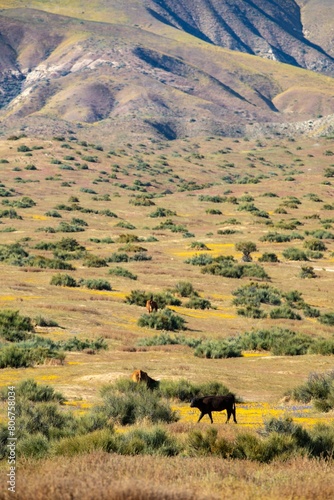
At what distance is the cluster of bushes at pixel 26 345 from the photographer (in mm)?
18297

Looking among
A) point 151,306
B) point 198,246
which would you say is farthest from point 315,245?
point 151,306

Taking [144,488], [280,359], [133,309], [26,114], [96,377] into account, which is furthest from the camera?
[26,114]

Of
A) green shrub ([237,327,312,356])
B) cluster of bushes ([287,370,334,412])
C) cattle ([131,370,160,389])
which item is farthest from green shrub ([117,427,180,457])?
green shrub ([237,327,312,356])

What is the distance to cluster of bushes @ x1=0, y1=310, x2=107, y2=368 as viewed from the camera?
18297 mm

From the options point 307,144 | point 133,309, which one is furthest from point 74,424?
point 307,144

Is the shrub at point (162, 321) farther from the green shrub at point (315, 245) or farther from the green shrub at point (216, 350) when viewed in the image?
the green shrub at point (315, 245)

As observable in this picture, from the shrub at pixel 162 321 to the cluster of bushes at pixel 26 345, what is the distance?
13.1 ft

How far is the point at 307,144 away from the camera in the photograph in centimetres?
13088

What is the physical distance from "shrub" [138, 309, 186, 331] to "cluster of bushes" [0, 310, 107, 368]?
13.1ft

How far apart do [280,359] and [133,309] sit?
27.4 feet

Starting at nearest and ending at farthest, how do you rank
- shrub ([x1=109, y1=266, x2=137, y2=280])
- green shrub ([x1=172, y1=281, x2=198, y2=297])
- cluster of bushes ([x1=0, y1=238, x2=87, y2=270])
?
green shrub ([x1=172, y1=281, x2=198, y2=297])
shrub ([x1=109, y1=266, x2=137, y2=280])
cluster of bushes ([x1=0, y1=238, x2=87, y2=270])

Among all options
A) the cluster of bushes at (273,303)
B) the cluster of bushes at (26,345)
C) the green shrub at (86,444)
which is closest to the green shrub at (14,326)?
the cluster of bushes at (26,345)

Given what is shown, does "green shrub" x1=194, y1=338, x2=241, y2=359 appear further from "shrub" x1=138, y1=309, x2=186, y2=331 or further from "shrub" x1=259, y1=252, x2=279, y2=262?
"shrub" x1=259, y1=252, x2=279, y2=262

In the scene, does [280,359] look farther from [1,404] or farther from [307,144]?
[307,144]
